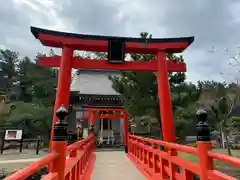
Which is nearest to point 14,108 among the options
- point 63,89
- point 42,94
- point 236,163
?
point 42,94

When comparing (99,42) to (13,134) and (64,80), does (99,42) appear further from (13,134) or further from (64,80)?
(13,134)

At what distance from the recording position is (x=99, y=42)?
245 inches

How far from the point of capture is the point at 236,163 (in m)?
1.52

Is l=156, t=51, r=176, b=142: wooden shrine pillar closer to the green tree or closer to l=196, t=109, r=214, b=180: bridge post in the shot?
l=196, t=109, r=214, b=180: bridge post

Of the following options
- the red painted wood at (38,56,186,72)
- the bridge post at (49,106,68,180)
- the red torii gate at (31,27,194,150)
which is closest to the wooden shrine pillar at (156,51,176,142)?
the red torii gate at (31,27,194,150)

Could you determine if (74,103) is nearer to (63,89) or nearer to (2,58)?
(63,89)

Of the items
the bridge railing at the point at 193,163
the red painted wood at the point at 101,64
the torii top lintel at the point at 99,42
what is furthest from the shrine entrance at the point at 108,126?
the bridge railing at the point at 193,163

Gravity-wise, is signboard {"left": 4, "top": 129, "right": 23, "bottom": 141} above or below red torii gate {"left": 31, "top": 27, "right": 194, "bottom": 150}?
below

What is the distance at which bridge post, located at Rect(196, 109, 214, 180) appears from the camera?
2.03 meters

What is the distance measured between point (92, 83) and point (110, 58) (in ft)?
41.8

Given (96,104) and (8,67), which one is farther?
(8,67)

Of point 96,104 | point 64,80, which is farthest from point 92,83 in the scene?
point 64,80

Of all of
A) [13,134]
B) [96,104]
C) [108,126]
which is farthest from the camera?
[108,126]

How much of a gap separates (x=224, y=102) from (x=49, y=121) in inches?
435
